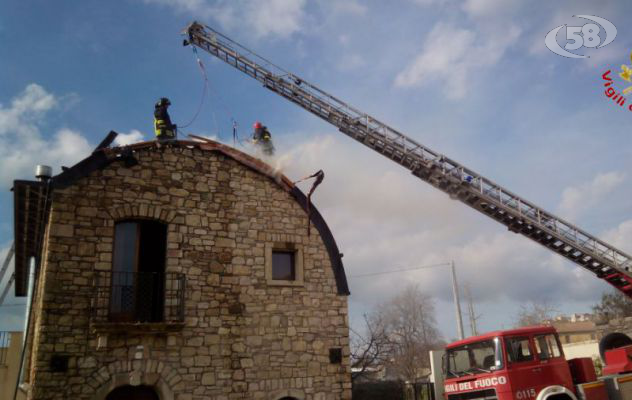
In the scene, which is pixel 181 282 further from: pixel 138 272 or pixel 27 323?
pixel 27 323

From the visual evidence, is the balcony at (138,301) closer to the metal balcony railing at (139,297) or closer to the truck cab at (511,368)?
the metal balcony railing at (139,297)

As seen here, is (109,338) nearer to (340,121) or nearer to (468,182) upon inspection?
(340,121)

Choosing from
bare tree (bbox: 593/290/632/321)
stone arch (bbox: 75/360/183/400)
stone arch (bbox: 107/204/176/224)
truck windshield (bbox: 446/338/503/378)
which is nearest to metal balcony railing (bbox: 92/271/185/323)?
stone arch (bbox: 75/360/183/400)

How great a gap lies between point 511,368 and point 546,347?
1158 mm

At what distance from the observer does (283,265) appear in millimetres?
12680

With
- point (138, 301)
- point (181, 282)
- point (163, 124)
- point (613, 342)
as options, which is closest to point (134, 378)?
point (138, 301)

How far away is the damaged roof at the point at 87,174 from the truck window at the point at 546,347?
4.47 metres

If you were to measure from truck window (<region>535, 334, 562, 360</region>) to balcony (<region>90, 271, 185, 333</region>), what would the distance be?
740cm

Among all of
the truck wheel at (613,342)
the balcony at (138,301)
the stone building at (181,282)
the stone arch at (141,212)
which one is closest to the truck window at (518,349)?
the truck wheel at (613,342)

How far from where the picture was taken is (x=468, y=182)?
54.8 ft

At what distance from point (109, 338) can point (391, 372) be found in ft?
91.8

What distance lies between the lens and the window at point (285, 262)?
12.3 m

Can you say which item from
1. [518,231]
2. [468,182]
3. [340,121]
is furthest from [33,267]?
[518,231]

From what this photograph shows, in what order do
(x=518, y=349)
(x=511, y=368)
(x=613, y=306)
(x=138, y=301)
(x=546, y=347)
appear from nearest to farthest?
1. (x=511, y=368)
2. (x=518, y=349)
3. (x=546, y=347)
4. (x=138, y=301)
5. (x=613, y=306)
